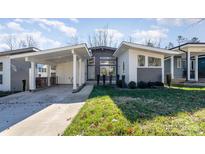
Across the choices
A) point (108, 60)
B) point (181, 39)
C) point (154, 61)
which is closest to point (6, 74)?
point (154, 61)

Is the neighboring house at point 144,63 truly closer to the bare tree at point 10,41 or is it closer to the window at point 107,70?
the window at point 107,70

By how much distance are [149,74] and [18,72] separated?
32.1ft

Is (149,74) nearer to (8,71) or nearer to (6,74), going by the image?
(8,71)

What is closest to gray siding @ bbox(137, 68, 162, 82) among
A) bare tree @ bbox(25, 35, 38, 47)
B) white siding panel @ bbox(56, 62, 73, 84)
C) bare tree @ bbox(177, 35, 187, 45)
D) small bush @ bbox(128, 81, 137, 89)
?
small bush @ bbox(128, 81, 137, 89)

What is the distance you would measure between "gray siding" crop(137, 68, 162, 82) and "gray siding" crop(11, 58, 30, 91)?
27.6ft

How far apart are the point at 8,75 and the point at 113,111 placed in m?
11.9

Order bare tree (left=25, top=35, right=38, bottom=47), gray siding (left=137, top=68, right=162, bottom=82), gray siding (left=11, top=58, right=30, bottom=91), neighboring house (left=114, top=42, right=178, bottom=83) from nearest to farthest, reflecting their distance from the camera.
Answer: neighboring house (left=114, top=42, right=178, bottom=83) < gray siding (left=137, top=68, right=162, bottom=82) < gray siding (left=11, top=58, right=30, bottom=91) < bare tree (left=25, top=35, right=38, bottom=47)

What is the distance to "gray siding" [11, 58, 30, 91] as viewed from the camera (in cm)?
1598

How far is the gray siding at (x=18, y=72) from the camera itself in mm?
15977

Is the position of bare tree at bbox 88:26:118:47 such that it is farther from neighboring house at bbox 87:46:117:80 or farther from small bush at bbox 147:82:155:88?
small bush at bbox 147:82:155:88
